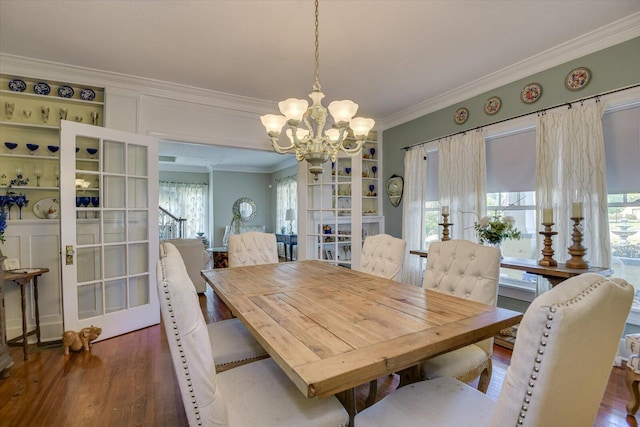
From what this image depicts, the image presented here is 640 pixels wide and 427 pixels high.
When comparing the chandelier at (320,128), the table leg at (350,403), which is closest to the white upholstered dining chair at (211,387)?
the table leg at (350,403)

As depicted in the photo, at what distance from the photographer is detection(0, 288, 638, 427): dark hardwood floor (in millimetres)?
1795

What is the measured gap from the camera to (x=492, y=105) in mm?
3314

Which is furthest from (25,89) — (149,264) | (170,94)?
(149,264)

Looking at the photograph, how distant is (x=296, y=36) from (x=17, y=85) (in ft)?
9.15

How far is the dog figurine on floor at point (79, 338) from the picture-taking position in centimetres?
263

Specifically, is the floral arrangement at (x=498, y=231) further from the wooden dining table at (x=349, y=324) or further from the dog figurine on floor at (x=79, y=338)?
the dog figurine on floor at (x=79, y=338)

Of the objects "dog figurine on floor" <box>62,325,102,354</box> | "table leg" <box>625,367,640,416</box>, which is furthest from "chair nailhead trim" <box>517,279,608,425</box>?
"dog figurine on floor" <box>62,325,102,354</box>

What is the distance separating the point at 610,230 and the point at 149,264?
4.38m

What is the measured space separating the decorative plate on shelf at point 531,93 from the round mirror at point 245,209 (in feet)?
24.3

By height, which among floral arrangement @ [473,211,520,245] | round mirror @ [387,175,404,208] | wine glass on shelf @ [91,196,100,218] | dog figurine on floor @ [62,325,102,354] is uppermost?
round mirror @ [387,175,404,208]

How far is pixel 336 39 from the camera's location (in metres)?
2.56

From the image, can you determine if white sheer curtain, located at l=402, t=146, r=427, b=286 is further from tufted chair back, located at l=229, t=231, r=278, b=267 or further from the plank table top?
the plank table top

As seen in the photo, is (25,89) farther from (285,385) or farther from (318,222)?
(285,385)

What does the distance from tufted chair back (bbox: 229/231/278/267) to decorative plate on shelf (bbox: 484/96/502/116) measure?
2.71 meters
